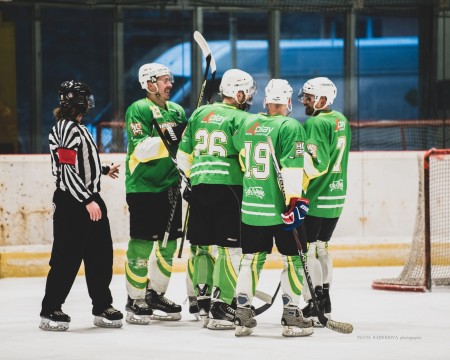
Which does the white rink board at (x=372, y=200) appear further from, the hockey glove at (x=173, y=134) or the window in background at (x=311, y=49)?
the hockey glove at (x=173, y=134)

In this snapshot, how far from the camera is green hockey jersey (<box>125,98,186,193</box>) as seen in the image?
7.21 m

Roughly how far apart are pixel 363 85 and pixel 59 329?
489 cm

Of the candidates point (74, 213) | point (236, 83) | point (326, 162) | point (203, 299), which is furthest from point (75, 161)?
point (326, 162)

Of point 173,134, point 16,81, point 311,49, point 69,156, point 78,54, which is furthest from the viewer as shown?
point 311,49

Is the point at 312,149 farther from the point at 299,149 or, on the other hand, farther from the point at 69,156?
the point at 69,156

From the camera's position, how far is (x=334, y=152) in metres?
7.05

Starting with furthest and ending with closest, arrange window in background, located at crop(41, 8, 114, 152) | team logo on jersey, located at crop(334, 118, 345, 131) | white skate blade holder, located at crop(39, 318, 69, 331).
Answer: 1. window in background, located at crop(41, 8, 114, 152)
2. team logo on jersey, located at crop(334, 118, 345, 131)
3. white skate blade holder, located at crop(39, 318, 69, 331)

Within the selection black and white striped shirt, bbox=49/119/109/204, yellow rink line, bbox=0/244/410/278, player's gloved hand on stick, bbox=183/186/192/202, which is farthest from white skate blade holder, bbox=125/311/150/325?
yellow rink line, bbox=0/244/410/278

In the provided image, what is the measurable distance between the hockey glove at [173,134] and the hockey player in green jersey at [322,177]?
76cm

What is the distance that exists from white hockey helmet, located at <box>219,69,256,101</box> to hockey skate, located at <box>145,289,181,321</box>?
1.36 metres

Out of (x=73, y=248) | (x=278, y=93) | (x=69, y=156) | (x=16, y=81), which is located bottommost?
(x=73, y=248)

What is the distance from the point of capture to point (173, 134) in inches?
286

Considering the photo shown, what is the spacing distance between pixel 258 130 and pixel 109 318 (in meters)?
1.40

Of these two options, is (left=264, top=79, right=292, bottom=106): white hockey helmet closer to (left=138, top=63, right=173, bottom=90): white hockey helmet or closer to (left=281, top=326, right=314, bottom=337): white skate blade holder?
(left=138, top=63, right=173, bottom=90): white hockey helmet
